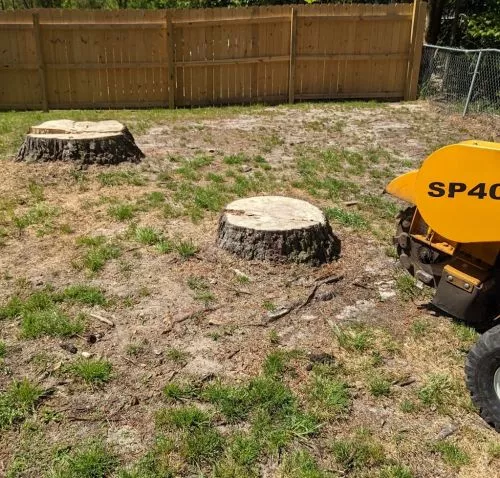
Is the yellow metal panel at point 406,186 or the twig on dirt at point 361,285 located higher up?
the yellow metal panel at point 406,186

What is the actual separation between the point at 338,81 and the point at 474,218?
31.7 feet

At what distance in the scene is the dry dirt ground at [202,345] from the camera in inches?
102

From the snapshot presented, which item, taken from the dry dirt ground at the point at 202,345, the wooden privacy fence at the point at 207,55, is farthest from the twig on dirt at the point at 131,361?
the wooden privacy fence at the point at 207,55

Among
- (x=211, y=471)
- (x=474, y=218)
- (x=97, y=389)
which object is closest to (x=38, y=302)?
(x=97, y=389)

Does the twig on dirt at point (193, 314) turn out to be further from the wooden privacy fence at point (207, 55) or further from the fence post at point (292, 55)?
the fence post at point (292, 55)

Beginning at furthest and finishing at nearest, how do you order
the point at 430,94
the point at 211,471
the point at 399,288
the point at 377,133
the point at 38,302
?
the point at 430,94 < the point at 377,133 < the point at 399,288 < the point at 38,302 < the point at 211,471

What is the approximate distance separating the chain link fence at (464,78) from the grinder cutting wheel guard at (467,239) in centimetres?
765

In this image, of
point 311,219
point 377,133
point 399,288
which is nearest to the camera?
point 399,288

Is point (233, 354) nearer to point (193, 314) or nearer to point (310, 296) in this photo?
point (193, 314)

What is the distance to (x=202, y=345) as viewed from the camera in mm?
3395

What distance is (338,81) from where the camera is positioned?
11.8m

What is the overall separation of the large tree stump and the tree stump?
8.94 feet

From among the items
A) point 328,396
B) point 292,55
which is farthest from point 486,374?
point 292,55

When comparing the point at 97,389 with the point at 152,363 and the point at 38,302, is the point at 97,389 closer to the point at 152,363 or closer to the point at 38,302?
the point at 152,363
